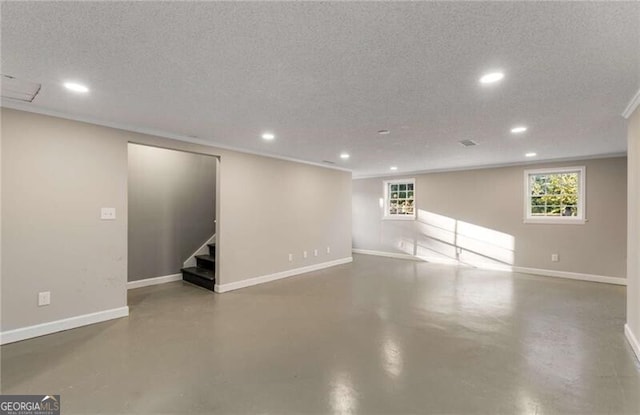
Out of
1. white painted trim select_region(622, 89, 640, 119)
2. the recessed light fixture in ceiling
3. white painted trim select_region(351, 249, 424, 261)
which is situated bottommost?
white painted trim select_region(351, 249, 424, 261)

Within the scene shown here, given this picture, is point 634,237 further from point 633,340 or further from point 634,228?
point 633,340

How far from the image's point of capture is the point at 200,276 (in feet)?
16.0

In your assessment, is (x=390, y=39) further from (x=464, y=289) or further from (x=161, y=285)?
(x=161, y=285)

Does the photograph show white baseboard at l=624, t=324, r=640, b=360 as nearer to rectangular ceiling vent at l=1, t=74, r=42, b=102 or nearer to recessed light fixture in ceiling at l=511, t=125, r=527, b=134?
recessed light fixture in ceiling at l=511, t=125, r=527, b=134

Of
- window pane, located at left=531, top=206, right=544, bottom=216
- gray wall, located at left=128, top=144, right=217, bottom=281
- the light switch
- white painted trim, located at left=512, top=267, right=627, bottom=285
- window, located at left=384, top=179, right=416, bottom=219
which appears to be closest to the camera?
the light switch

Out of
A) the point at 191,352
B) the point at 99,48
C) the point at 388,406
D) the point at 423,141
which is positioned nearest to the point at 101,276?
the point at 191,352

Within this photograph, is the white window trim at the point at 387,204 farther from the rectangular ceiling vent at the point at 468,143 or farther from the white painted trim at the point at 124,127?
the white painted trim at the point at 124,127

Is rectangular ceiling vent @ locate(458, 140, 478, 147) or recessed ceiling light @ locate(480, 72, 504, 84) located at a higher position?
recessed ceiling light @ locate(480, 72, 504, 84)

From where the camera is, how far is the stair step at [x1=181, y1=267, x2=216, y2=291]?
471cm

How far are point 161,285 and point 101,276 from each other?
172 cm

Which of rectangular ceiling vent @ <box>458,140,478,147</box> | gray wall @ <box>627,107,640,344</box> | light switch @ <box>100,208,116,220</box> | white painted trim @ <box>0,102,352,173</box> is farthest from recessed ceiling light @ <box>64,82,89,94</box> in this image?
gray wall @ <box>627,107,640,344</box>

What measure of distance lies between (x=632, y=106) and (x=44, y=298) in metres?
6.18

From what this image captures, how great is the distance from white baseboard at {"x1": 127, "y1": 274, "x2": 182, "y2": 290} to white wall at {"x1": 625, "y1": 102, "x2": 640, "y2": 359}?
245 inches

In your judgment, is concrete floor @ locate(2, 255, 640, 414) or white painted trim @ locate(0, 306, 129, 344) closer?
concrete floor @ locate(2, 255, 640, 414)
